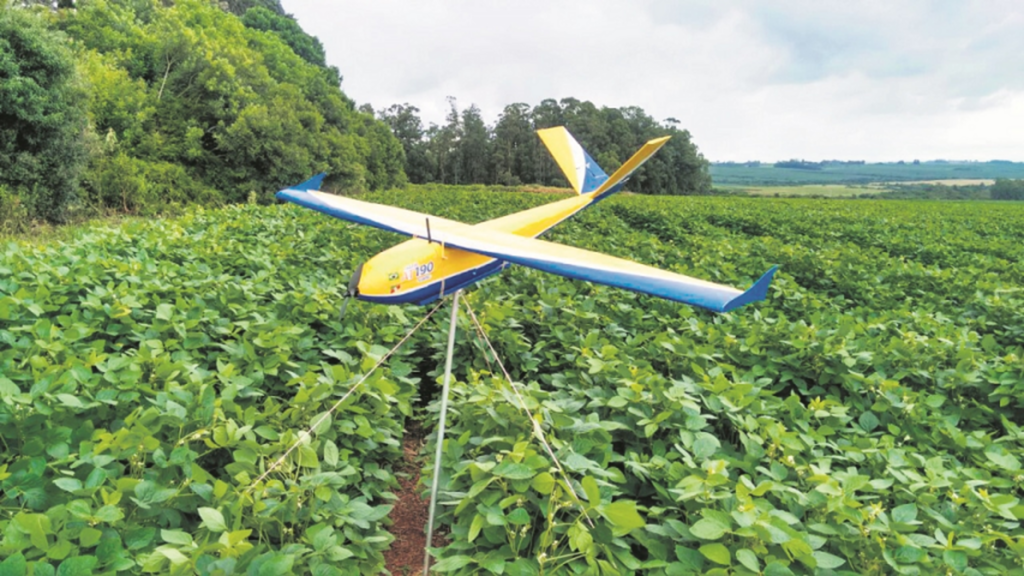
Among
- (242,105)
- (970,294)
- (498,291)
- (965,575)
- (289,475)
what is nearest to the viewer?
(965,575)

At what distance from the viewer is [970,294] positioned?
566 centimetres

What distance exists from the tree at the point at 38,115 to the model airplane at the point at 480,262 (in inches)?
638

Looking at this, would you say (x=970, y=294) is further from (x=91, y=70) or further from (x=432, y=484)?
(x=91, y=70)

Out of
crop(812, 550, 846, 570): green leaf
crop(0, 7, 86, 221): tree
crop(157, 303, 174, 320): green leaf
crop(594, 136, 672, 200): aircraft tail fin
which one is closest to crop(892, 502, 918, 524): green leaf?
crop(812, 550, 846, 570): green leaf

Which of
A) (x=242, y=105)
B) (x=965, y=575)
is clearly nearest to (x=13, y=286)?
(x=965, y=575)

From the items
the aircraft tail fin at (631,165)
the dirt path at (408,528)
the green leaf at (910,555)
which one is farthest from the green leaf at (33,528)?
the aircraft tail fin at (631,165)

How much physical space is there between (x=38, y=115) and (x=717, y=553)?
19.8m

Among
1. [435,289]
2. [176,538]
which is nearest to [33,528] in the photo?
[176,538]

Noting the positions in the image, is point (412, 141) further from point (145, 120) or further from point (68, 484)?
point (68, 484)

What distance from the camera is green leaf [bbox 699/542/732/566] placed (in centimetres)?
149

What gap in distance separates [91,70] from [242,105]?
21.9ft

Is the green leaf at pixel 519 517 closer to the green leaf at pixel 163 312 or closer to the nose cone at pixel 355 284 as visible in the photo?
the nose cone at pixel 355 284

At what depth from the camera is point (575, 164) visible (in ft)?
16.7

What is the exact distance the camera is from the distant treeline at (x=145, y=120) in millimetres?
14195
